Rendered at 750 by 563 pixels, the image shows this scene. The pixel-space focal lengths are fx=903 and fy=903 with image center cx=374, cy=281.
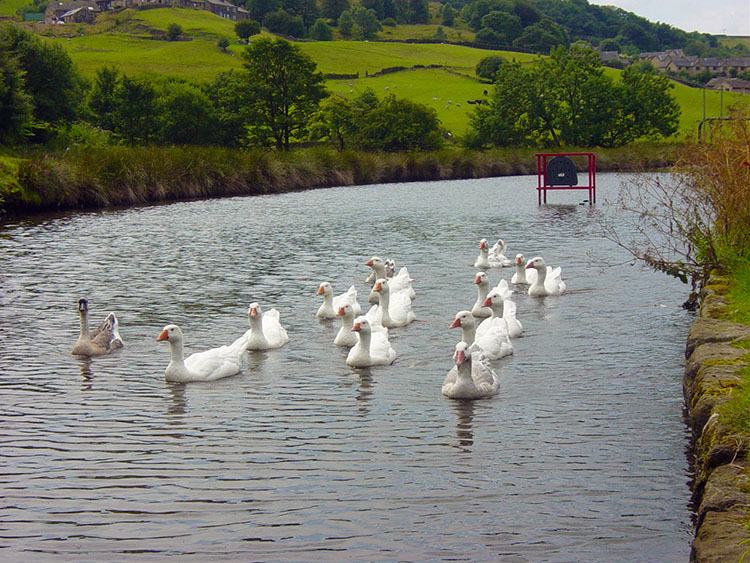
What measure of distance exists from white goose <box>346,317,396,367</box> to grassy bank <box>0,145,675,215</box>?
11.4 metres

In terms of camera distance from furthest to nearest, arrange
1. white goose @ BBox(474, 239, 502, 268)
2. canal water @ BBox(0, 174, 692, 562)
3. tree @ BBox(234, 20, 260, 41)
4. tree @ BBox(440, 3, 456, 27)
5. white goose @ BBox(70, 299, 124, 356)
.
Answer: tree @ BBox(440, 3, 456, 27)
tree @ BBox(234, 20, 260, 41)
white goose @ BBox(474, 239, 502, 268)
white goose @ BBox(70, 299, 124, 356)
canal water @ BBox(0, 174, 692, 562)

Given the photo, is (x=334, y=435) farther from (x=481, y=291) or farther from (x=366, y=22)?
(x=366, y=22)

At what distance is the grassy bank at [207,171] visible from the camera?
32.3 m

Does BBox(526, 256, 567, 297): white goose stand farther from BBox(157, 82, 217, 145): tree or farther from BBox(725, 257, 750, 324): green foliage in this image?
BBox(157, 82, 217, 145): tree

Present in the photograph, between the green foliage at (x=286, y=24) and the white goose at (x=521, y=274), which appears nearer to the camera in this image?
the white goose at (x=521, y=274)

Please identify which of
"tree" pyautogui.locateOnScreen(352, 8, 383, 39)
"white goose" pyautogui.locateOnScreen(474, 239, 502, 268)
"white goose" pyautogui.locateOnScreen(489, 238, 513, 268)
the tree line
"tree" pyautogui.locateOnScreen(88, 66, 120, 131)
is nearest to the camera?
"white goose" pyautogui.locateOnScreen(474, 239, 502, 268)

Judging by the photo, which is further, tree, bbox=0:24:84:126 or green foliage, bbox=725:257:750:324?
tree, bbox=0:24:84:126

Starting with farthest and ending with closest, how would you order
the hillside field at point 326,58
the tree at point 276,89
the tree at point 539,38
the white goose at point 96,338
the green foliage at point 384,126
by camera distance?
the tree at point 539,38
the hillside field at point 326,58
the green foliage at point 384,126
the tree at point 276,89
the white goose at point 96,338

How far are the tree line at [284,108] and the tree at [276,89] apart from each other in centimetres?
7

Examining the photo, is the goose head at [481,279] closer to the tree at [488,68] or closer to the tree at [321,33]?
the tree at [488,68]

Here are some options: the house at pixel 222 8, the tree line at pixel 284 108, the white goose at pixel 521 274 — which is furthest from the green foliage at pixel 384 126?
the house at pixel 222 8

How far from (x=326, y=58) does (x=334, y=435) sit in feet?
377

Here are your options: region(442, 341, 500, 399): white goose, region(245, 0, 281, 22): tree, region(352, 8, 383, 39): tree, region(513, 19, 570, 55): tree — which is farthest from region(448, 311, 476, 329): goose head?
region(245, 0, 281, 22): tree

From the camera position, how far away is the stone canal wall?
5.20 meters
